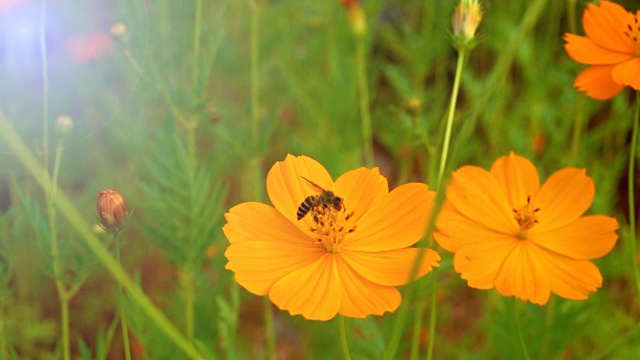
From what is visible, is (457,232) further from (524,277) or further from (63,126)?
(63,126)

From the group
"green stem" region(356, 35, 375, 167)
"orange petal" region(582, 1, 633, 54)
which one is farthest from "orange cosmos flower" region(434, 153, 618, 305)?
"green stem" region(356, 35, 375, 167)

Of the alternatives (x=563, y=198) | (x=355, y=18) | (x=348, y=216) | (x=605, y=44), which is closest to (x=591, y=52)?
(x=605, y=44)

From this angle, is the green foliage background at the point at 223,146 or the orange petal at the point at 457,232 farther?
the green foliage background at the point at 223,146

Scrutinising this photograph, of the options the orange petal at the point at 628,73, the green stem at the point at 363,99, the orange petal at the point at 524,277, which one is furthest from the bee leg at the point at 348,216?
the green stem at the point at 363,99

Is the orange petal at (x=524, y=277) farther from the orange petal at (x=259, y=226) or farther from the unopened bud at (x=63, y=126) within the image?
the unopened bud at (x=63, y=126)

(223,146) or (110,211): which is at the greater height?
(223,146)

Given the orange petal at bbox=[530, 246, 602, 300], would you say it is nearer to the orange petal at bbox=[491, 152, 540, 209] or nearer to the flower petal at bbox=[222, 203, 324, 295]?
the orange petal at bbox=[491, 152, 540, 209]

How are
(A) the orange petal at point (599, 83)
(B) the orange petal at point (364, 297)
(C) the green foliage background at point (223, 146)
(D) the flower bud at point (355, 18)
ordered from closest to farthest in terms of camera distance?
(B) the orange petal at point (364, 297), (A) the orange petal at point (599, 83), (C) the green foliage background at point (223, 146), (D) the flower bud at point (355, 18)
